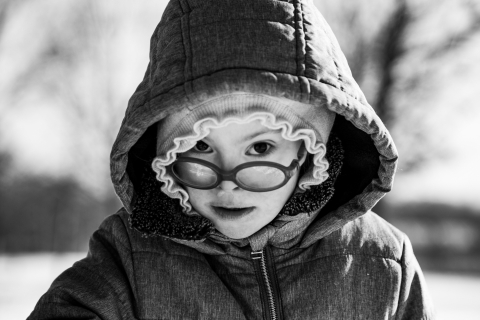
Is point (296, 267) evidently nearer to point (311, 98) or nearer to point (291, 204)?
point (291, 204)

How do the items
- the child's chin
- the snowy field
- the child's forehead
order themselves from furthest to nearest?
the snowy field
the child's chin
the child's forehead

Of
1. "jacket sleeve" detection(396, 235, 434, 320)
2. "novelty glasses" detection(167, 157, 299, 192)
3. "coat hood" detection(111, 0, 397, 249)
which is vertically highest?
"coat hood" detection(111, 0, 397, 249)

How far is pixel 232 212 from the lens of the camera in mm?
1572

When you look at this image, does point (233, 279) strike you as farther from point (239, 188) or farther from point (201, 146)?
point (201, 146)

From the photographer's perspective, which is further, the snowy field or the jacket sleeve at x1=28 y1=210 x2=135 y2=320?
the snowy field


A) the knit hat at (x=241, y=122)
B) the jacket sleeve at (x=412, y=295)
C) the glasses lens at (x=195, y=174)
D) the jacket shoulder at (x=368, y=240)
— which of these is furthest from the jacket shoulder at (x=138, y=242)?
the jacket sleeve at (x=412, y=295)

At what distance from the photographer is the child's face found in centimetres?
149

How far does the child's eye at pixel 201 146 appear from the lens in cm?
153

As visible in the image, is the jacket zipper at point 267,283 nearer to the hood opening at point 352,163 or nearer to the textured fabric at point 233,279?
the textured fabric at point 233,279

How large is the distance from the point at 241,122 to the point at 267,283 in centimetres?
54

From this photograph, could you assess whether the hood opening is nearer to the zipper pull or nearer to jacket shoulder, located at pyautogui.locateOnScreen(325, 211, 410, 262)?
jacket shoulder, located at pyautogui.locateOnScreen(325, 211, 410, 262)

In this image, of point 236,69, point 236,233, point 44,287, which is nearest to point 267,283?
point 236,233

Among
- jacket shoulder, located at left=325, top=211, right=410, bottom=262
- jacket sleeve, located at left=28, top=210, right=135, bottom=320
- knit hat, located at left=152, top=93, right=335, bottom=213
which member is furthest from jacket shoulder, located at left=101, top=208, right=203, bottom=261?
jacket shoulder, located at left=325, top=211, right=410, bottom=262

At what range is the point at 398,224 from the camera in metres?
8.63
